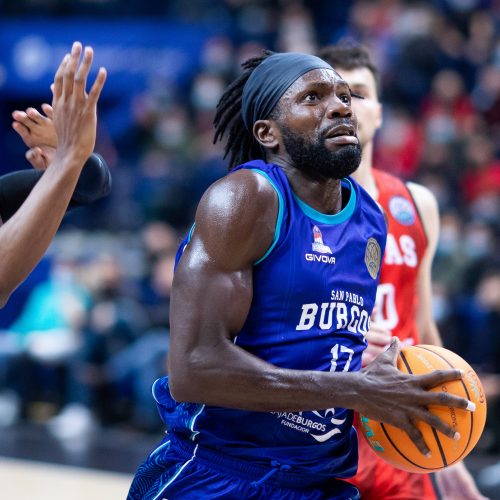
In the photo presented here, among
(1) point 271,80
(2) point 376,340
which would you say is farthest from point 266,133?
(2) point 376,340

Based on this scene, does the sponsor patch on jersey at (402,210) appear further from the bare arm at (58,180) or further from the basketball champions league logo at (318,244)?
the bare arm at (58,180)

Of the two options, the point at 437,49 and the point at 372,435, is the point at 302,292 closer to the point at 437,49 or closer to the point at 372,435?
the point at 372,435

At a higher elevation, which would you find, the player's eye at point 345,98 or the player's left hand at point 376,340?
the player's eye at point 345,98

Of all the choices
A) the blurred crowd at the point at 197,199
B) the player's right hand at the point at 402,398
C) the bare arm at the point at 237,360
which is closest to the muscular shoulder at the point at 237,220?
the bare arm at the point at 237,360

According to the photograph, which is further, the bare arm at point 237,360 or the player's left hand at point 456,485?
the player's left hand at point 456,485

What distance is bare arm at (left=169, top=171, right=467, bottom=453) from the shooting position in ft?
8.86

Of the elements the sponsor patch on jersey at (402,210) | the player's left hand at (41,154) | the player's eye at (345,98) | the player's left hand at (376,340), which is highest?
the sponsor patch on jersey at (402,210)

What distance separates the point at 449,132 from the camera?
31.8ft

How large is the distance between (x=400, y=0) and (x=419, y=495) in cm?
901

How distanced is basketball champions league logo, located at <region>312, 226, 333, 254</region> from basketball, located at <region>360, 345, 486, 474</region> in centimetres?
41

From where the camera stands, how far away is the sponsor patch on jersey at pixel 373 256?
3.17m

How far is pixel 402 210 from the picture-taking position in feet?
13.9

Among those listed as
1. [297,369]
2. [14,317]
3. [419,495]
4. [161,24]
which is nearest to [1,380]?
[14,317]

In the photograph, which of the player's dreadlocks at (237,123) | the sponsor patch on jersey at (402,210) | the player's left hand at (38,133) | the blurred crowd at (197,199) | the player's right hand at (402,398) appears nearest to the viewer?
the player's right hand at (402,398)
